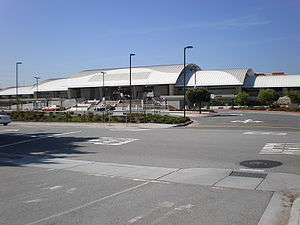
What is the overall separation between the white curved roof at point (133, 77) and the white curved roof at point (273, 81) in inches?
798

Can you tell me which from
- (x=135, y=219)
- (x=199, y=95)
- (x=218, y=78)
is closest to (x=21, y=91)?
(x=218, y=78)

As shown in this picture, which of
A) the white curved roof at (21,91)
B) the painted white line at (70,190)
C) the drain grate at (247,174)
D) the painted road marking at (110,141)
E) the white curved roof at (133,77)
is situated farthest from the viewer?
the white curved roof at (21,91)

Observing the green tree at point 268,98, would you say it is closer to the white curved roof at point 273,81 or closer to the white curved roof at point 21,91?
the white curved roof at point 273,81

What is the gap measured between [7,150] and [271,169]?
12757 mm

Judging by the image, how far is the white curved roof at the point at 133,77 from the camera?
136875 millimetres

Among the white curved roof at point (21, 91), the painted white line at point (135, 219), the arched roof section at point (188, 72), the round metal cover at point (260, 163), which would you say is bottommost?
the round metal cover at point (260, 163)

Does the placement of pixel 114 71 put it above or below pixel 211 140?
above

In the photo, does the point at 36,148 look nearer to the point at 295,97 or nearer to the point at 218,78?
→ the point at 295,97

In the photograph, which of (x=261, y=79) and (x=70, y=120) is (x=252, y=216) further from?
(x=261, y=79)

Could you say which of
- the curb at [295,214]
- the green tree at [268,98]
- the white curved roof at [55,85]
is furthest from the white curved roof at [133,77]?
the curb at [295,214]

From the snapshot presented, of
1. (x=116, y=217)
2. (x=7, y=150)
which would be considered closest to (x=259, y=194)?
(x=116, y=217)

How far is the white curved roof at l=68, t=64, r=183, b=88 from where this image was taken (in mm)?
136875

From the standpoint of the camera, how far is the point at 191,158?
1809 centimetres

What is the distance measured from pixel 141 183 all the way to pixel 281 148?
9.24 metres
